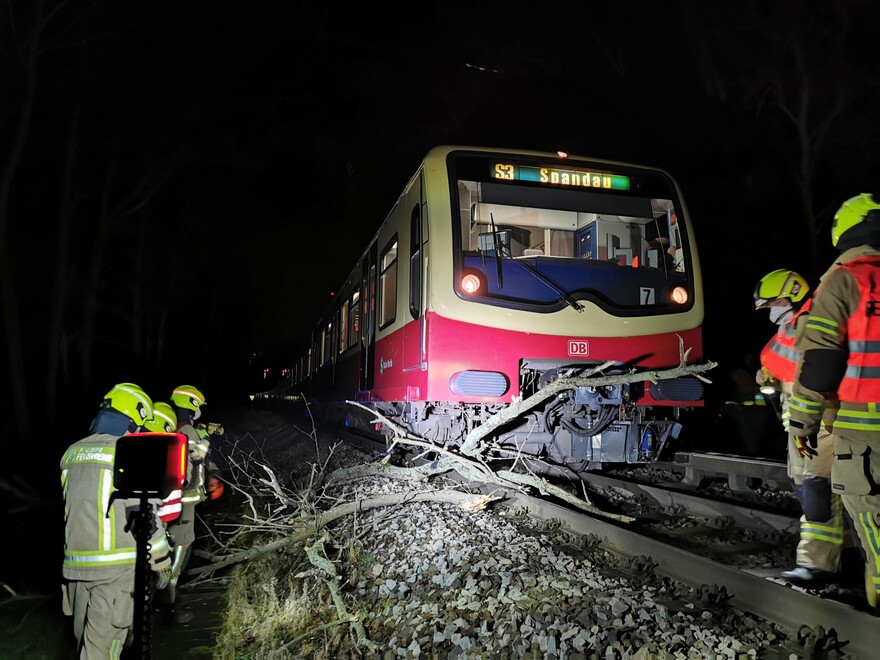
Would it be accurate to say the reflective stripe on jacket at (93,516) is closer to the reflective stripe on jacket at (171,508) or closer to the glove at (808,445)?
the reflective stripe on jacket at (171,508)

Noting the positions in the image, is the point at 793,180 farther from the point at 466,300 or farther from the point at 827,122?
the point at 466,300

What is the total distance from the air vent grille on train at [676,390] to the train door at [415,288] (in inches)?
92.7

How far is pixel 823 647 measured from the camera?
2.75 meters

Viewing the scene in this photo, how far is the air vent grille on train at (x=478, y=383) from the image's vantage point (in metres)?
5.85

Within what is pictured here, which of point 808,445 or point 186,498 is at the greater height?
point 808,445

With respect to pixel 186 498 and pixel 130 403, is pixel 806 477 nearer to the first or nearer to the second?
pixel 130 403

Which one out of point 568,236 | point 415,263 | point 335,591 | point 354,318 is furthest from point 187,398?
point 354,318

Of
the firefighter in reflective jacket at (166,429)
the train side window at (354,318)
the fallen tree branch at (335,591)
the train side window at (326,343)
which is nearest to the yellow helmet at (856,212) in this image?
the fallen tree branch at (335,591)

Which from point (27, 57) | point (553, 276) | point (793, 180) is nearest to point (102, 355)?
point (27, 57)

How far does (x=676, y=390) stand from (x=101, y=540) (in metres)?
5.20

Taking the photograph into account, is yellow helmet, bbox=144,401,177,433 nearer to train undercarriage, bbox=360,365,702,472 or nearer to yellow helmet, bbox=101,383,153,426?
yellow helmet, bbox=101,383,153,426

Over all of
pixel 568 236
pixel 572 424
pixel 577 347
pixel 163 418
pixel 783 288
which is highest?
pixel 568 236

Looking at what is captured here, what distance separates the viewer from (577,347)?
20.3 feet

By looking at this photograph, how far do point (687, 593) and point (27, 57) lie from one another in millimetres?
16433
